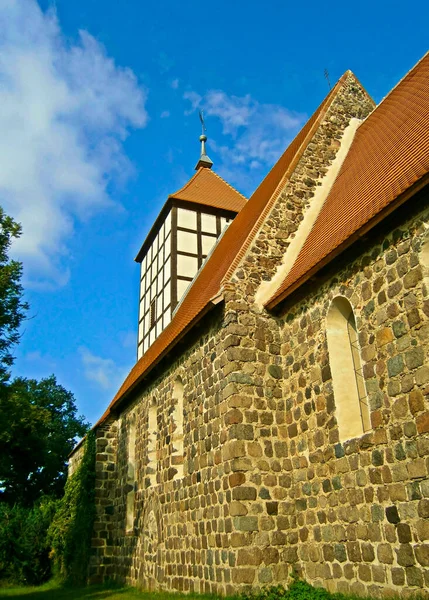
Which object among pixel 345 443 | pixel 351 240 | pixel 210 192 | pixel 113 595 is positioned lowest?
pixel 113 595

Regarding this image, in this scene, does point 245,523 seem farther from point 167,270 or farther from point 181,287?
point 167,270

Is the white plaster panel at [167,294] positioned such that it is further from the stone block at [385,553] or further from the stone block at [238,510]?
the stone block at [385,553]

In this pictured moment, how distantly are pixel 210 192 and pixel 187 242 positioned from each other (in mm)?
2924

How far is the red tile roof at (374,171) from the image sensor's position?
6.79 meters

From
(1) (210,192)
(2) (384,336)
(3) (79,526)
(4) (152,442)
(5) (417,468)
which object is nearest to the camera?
(5) (417,468)

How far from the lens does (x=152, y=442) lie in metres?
12.0

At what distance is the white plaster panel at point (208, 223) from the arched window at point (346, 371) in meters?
11.7

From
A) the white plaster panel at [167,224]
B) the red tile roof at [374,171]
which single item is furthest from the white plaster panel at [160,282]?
the red tile roof at [374,171]

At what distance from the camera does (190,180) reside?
67.3ft

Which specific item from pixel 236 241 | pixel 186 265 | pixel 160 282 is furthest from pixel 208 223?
pixel 236 241

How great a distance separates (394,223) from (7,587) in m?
17.5

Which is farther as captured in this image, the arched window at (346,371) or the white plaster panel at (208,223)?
the white plaster panel at (208,223)

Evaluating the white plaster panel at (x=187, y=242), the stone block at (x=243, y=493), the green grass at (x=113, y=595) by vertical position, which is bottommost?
the green grass at (x=113, y=595)

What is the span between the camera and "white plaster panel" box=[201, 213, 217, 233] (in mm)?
18600
